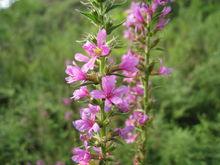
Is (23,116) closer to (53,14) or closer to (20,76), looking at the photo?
(20,76)

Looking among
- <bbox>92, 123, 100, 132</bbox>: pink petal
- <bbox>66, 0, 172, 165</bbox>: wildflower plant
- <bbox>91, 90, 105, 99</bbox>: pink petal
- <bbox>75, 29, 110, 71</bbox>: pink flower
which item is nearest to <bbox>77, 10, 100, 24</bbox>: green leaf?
<bbox>66, 0, 172, 165</bbox>: wildflower plant

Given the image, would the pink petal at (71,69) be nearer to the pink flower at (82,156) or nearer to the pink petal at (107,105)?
the pink petal at (107,105)

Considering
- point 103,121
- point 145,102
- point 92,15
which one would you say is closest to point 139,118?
point 145,102

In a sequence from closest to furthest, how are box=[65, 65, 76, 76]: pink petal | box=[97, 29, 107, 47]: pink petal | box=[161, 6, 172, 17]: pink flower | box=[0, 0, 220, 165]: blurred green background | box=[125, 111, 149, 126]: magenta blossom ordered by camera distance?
box=[97, 29, 107, 47]: pink petal, box=[65, 65, 76, 76]: pink petal, box=[161, 6, 172, 17]: pink flower, box=[125, 111, 149, 126]: magenta blossom, box=[0, 0, 220, 165]: blurred green background

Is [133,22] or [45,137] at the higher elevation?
[133,22]

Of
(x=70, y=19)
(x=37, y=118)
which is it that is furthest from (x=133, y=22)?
(x=70, y=19)

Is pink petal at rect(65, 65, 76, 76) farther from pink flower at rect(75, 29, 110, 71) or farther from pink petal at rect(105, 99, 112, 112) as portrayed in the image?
pink petal at rect(105, 99, 112, 112)

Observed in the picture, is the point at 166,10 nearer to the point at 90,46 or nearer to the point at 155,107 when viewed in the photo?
the point at 90,46

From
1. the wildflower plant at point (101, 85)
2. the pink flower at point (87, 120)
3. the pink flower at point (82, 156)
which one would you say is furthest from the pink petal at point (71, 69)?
the pink flower at point (82, 156)
